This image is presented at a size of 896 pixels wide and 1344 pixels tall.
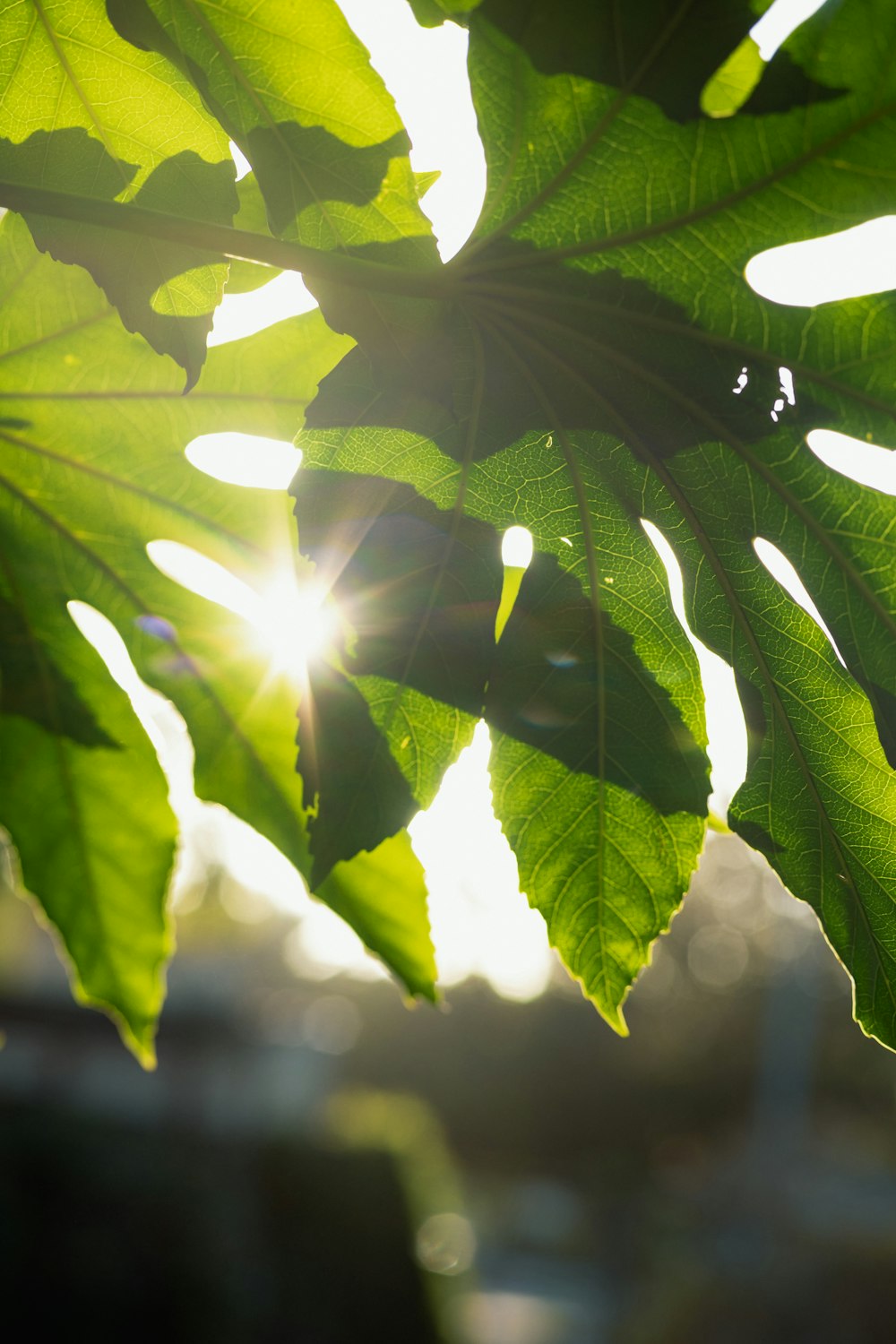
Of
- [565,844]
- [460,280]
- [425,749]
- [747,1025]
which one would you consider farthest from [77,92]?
[747,1025]

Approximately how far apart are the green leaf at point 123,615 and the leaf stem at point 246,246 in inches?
12.9

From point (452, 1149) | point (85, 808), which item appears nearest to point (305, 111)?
point (85, 808)

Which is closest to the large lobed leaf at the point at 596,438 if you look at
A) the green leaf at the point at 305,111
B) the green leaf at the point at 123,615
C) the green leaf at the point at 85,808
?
the green leaf at the point at 305,111

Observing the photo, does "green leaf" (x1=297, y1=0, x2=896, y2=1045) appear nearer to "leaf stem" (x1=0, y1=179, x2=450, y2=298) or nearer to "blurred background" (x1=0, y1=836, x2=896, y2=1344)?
"leaf stem" (x1=0, y1=179, x2=450, y2=298)

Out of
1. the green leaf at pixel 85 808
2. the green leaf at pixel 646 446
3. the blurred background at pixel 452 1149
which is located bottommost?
the blurred background at pixel 452 1149

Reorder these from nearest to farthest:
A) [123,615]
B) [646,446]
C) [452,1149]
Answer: [646,446] < [123,615] < [452,1149]

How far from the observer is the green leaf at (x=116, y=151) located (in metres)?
0.79

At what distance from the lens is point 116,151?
82 centimetres

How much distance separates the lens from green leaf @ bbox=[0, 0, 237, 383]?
786 mm

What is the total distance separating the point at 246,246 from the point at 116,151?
0.15 meters

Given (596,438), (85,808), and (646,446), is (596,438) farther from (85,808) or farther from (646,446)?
(85,808)

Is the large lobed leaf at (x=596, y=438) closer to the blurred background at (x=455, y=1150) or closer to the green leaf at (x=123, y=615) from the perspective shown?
the green leaf at (x=123, y=615)

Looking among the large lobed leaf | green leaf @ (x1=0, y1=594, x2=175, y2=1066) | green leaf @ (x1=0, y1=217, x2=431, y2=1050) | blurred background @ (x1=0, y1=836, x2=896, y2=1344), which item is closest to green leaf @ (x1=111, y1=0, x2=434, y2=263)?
the large lobed leaf

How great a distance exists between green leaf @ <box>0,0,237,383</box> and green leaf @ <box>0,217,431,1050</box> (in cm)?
28
